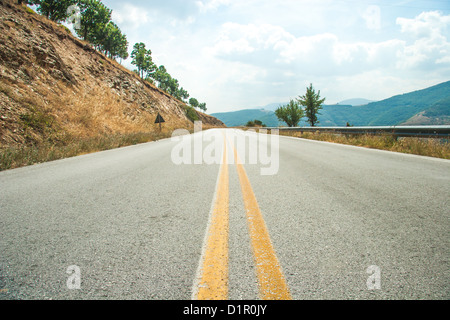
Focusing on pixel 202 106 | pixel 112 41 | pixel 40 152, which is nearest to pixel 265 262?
pixel 40 152

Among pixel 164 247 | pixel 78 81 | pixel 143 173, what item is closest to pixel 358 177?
pixel 164 247

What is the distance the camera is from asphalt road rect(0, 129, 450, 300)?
56.6 inches

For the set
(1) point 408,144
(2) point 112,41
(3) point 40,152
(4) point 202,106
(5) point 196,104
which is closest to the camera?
(3) point 40,152

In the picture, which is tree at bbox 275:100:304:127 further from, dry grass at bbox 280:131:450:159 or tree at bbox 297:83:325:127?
dry grass at bbox 280:131:450:159

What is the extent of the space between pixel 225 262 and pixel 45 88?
19262 millimetres

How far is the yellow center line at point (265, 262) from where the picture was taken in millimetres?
1368

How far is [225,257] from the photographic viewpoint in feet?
5.75

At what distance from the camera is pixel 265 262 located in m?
1.68

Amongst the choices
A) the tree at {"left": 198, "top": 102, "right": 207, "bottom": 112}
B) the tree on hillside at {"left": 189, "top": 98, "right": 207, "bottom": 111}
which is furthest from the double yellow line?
the tree at {"left": 198, "top": 102, "right": 207, "bottom": 112}

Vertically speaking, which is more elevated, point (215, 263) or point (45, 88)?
point (45, 88)

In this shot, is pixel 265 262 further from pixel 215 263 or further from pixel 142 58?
pixel 142 58

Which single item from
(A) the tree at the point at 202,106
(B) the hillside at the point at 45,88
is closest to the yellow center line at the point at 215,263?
(B) the hillside at the point at 45,88
